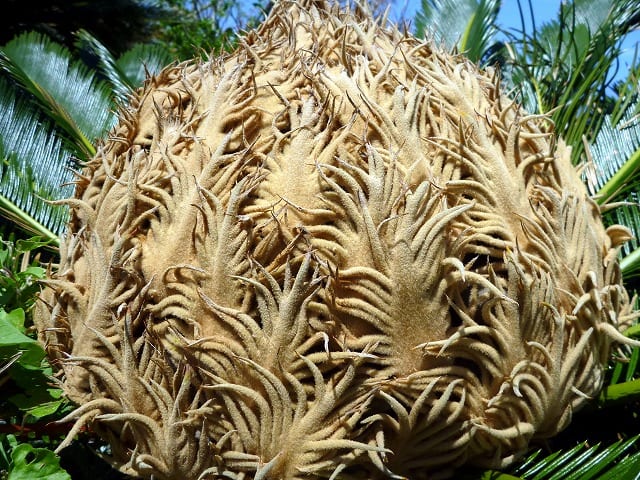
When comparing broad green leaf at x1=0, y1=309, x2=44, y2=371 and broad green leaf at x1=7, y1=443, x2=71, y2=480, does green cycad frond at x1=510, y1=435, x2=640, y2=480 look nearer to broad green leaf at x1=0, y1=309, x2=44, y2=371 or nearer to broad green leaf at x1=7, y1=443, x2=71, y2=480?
broad green leaf at x1=7, y1=443, x2=71, y2=480

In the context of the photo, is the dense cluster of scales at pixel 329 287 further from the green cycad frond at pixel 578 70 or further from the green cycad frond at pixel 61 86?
the green cycad frond at pixel 61 86

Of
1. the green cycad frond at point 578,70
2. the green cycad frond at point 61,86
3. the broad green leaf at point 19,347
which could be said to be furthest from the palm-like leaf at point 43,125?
the green cycad frond at point 578,70

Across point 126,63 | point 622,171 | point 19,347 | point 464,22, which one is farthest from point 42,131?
point 622,171

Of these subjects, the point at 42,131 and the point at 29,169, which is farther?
the point at 42,131

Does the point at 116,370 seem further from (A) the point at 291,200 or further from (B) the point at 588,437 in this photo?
(B) the point at 588,437

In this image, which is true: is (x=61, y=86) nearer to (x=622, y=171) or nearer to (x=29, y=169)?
(x=29, y=169)

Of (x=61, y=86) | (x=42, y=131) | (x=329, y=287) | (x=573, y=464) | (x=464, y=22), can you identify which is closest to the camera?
(x=329, y=287)
